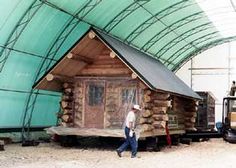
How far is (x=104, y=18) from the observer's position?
69.9ft

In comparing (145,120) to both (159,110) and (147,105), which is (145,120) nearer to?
(147,105)

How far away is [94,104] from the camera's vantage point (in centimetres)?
1819

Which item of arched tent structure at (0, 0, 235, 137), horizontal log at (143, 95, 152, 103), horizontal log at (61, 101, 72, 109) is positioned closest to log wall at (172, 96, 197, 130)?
arched tent structure at (0, 0, 235, 137)

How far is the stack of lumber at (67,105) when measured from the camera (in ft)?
59.8

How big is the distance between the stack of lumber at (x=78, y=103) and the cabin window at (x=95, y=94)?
372 millimetres

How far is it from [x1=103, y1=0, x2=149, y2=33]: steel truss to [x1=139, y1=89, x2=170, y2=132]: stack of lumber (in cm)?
525

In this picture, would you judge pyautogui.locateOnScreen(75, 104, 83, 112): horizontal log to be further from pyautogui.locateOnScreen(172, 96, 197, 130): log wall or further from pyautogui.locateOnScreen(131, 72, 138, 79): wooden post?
pyautogui.locateOnScreen(172, 96, 197, 130): log wall

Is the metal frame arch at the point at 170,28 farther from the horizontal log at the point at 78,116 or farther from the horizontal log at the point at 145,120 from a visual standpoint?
the horizontal log at the point at 78,116

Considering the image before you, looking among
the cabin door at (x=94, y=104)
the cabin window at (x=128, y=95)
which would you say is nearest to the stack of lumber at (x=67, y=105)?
the cabin door at (x=94, y=104)

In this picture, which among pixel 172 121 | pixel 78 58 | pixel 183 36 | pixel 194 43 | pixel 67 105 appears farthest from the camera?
pixel 194 43

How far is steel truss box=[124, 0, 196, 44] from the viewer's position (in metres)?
23.6

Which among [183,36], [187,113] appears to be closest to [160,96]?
[187,113]

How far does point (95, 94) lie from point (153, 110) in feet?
8.16

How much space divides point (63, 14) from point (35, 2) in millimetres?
2228
